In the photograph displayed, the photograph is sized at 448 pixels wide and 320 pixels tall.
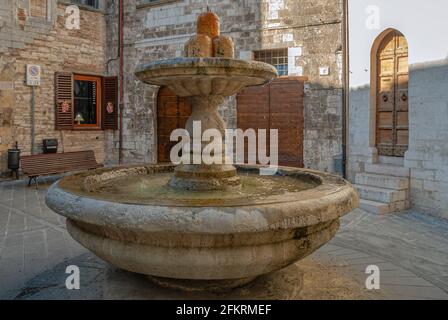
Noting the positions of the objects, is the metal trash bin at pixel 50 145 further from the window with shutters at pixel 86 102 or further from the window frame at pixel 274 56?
the window frame at pixel 274 56

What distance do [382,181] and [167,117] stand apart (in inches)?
255

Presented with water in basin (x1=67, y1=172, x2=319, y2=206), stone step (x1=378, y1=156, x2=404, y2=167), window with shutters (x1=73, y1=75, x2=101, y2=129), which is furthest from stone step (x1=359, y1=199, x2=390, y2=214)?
window with shutters (x1=73, y1=75, x2=101, y2=129)

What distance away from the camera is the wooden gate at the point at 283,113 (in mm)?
9734

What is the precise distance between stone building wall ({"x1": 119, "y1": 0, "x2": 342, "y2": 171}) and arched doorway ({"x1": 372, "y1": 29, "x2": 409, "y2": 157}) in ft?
4.34

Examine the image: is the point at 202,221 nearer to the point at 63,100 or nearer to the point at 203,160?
the point at 203,160

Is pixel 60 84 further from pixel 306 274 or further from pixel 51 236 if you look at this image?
pixel 306 274

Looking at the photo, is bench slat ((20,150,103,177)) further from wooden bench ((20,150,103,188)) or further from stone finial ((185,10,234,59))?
stone finial ((185,10,234,59))

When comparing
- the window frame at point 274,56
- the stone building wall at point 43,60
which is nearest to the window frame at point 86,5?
the stone building wall at point 43,60

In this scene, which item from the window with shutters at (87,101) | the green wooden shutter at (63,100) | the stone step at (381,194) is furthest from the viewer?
the window with shutters at (87,101)

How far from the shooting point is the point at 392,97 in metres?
7.62

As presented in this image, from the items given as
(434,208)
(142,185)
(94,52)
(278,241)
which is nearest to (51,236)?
(142,185)

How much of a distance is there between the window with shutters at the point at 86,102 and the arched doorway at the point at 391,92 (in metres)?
7.64

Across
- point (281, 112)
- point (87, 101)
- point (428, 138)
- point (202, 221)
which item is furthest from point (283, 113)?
point (202, 221)

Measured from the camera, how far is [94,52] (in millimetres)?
12242
